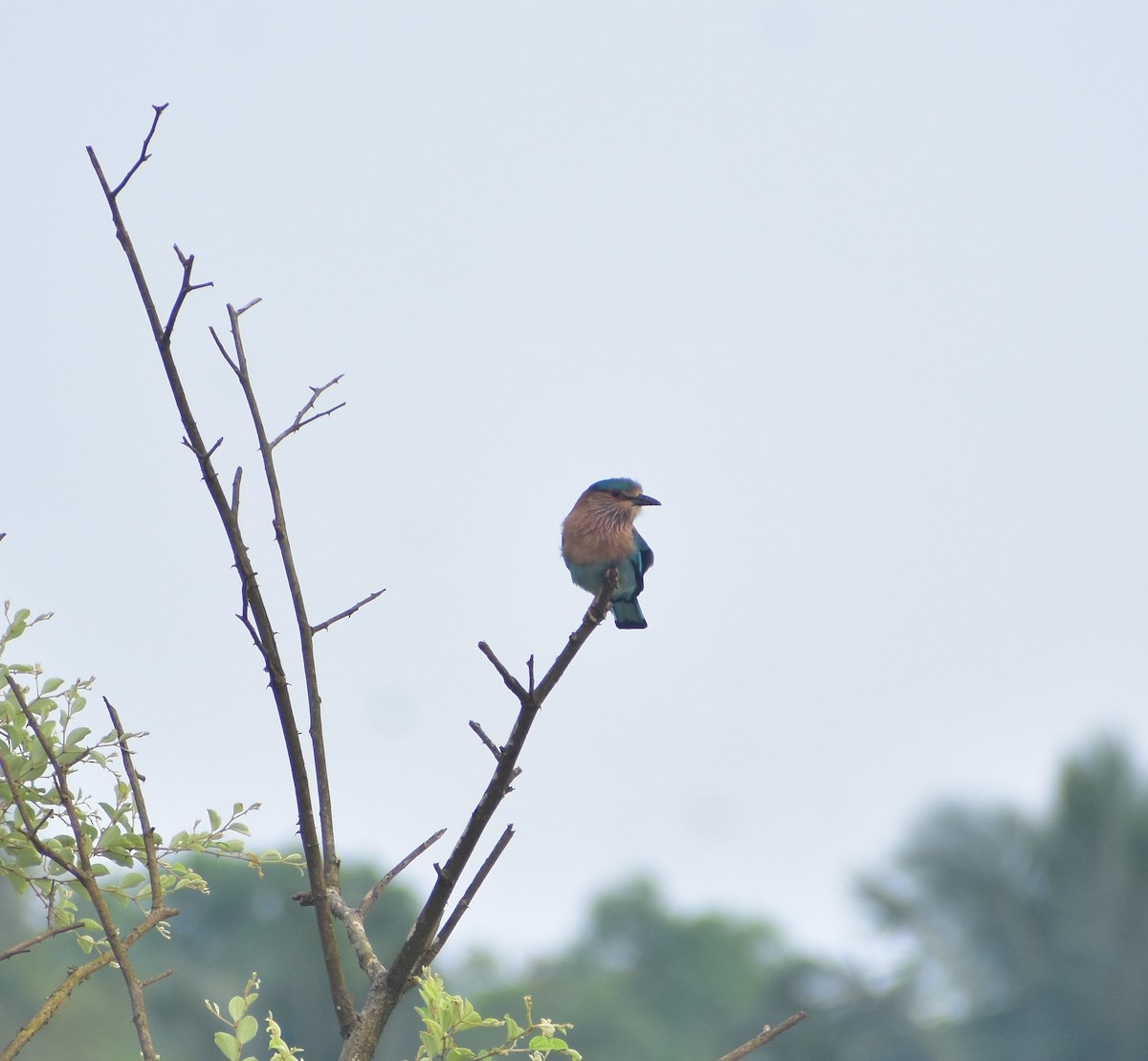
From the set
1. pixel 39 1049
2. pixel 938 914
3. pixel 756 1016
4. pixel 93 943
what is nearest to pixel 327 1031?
pixel 39 1049

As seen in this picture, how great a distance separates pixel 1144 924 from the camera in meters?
48.9

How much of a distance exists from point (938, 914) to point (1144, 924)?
678 cm

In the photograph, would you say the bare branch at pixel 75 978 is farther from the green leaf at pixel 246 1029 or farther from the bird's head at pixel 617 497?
the bird's head at pixel 617 497

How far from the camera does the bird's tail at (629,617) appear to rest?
6055 millimetres

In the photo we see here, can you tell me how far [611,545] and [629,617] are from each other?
461 mm

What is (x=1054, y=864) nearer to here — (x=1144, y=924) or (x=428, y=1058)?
(x=1144, y=924)

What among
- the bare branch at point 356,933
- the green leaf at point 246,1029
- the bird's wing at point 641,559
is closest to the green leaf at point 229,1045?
the green leaf at point 246,1029

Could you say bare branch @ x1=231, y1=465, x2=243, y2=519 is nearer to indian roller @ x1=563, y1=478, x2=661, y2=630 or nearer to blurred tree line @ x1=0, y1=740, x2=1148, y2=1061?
indian roller @ x1=563, y1=478, x2=661, y2=630

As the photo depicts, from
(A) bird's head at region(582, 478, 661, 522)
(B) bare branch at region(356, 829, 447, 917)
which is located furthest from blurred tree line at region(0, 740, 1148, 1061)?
(B) bare branch at region(356, 829, 447, 917)

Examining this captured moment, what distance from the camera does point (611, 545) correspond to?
18.8 ft

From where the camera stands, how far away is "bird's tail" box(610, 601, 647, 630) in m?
6.05

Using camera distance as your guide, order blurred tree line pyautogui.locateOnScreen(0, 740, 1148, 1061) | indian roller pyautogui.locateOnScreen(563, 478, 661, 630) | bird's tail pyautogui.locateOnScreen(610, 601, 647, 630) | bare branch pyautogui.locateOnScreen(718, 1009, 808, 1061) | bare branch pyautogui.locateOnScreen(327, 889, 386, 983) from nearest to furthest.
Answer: bare branch pyautogui.locateOnScreen(718, 1009, 808, 1061), bare branch pyautogui.locateOnScreen(327, 889, 386, 983), indian roller pyautogui.locateOnScreen(563, 478, 661, 630), bird's tail pyautogui.locateOnScreen(610, 601, 647, 630), blurred tree line pyautogui.locateOnScreen(0, 740, 1148, 1061)

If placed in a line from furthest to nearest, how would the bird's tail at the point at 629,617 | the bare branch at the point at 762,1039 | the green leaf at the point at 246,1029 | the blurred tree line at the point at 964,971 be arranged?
the blurred tree line at the point at 964,971
the bird's tail at the point at 629,617
the green leaf at the point at 246,1029
the bare branch at the point at 762,1039

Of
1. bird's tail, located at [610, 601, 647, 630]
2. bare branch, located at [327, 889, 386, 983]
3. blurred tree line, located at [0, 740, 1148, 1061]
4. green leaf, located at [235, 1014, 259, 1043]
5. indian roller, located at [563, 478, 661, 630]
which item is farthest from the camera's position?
blurred tree line, located at [0, 740, 1148, 1061]
